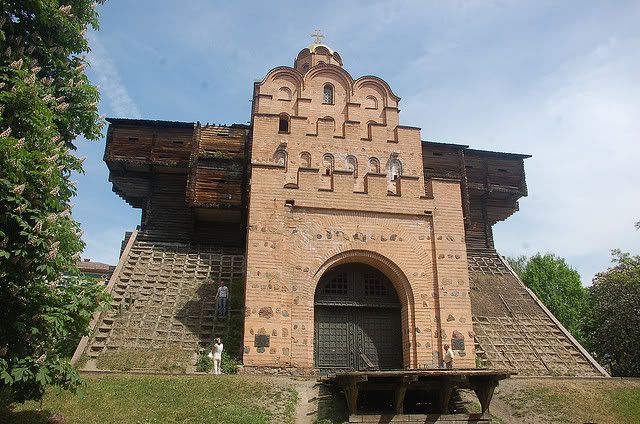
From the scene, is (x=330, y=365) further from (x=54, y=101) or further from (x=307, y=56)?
(x=307, y=56)

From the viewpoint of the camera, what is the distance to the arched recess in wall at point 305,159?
69.6ft

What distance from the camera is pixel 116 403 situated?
13297 mm

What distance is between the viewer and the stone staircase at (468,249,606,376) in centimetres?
1964

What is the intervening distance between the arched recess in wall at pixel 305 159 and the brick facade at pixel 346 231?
0.13ft

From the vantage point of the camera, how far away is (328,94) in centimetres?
2367

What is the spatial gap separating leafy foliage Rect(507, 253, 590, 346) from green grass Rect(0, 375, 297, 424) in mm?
27053

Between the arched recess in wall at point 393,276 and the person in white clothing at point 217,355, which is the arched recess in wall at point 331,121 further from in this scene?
the person in white clothing at point 217,355

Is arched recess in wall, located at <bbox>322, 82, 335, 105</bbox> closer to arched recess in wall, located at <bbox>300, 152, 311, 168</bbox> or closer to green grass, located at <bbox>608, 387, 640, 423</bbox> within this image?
arched recess in wall, located at <bbox>300, 152, 311, 168</bbox>

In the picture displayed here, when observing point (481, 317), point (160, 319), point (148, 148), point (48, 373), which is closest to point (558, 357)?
point (481, 317)

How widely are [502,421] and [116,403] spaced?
32.5ft

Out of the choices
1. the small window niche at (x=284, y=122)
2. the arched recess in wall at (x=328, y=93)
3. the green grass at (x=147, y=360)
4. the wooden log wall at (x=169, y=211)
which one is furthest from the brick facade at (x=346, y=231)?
the wooden log wall at (x=169, y=211)

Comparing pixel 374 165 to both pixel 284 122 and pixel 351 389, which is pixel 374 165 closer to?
pixel 284 122

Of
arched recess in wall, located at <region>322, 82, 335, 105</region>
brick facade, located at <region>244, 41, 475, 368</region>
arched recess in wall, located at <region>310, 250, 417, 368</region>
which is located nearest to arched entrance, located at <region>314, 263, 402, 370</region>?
arched recess in wall, located at <region>310, 250, 417, 368</region>

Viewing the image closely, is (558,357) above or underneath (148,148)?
underneath
